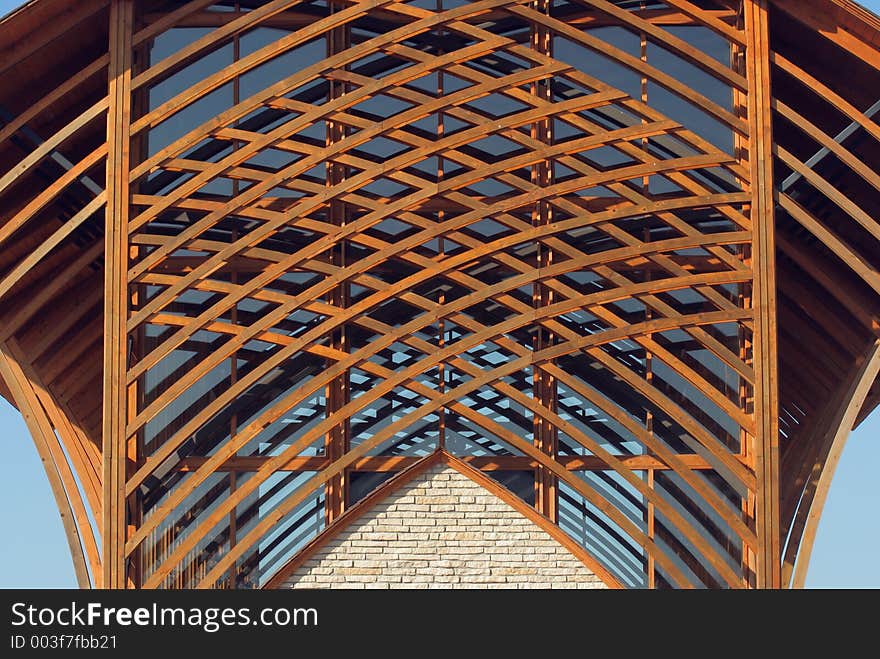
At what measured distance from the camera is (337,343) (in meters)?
16.5

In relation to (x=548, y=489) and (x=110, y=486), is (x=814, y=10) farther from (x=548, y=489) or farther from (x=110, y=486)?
(x=110, y=486)

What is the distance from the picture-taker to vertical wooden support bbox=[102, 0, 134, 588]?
51.1 feet

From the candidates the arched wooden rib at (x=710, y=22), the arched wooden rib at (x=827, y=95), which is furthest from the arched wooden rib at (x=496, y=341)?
the arched wooden rib at (x=710, y=22)

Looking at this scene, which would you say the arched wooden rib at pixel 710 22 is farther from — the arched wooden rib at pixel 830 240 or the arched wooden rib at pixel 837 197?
the arched wooden rib at pixel 830 240

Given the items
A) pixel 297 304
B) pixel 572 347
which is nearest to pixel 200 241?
pixel 297 304

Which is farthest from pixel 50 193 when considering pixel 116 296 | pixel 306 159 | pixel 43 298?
pixel 306 159

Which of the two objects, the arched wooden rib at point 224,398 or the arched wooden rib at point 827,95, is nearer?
the arched wooden rib at point 224,398

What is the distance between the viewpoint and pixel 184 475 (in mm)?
16500

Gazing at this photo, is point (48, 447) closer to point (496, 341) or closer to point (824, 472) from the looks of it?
point (496, 341)

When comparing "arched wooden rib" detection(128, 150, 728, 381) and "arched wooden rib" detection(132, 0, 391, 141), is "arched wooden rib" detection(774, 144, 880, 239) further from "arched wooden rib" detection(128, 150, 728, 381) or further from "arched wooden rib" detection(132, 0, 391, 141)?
"arched wooden rib" detection(132, 0, 391, 141)

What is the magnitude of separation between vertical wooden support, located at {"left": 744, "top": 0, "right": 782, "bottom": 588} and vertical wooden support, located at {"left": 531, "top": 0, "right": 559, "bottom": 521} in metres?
2.01

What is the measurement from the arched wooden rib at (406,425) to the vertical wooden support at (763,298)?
A: 0.41 metres

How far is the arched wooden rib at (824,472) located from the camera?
615 inches

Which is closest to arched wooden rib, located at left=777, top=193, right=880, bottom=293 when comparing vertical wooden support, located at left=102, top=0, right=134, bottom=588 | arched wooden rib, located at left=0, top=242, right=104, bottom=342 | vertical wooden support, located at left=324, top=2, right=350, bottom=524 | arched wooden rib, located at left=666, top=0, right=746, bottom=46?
arched wooden rib, located at left=666, top=0, right=746, bottom=46
